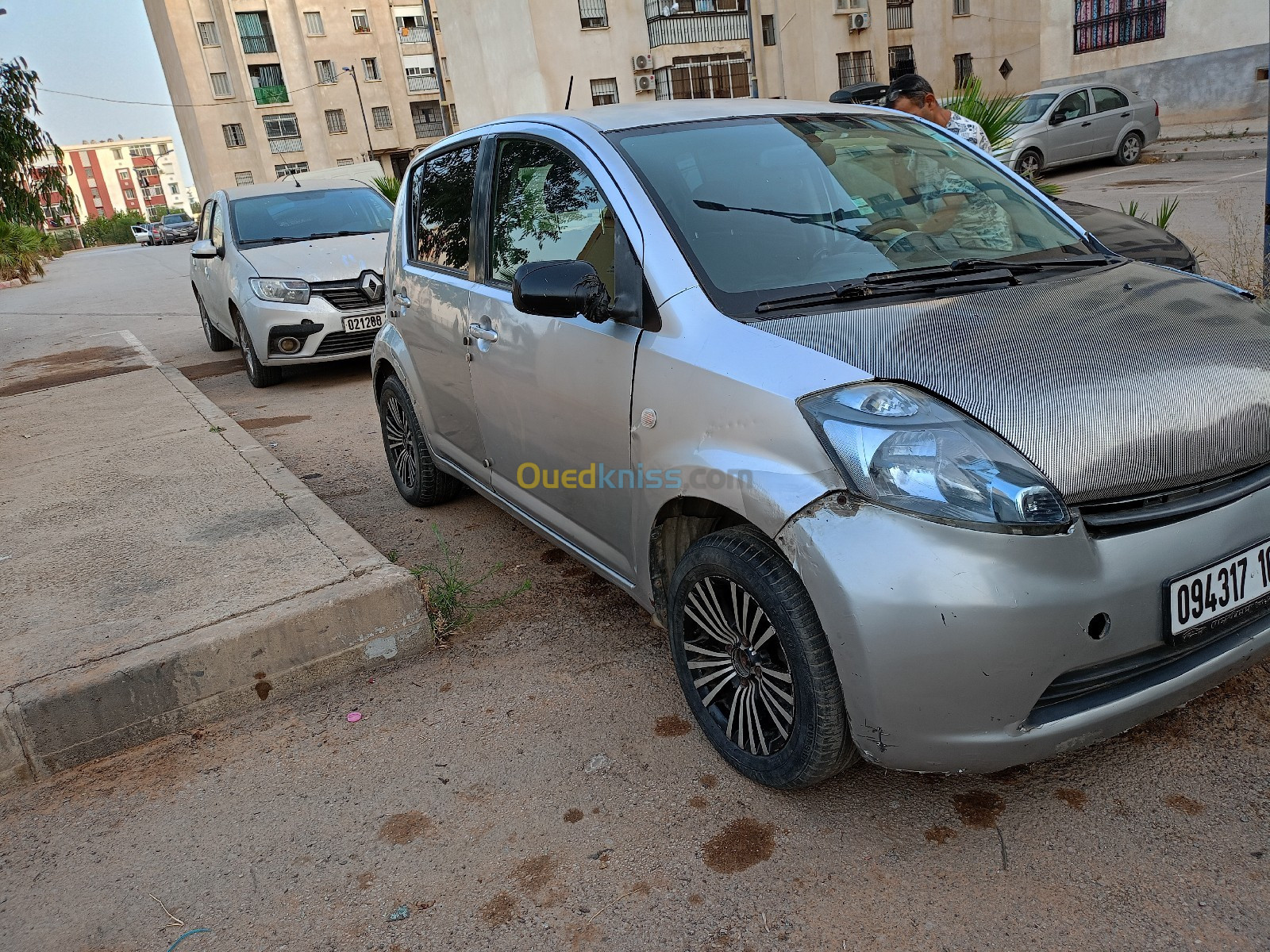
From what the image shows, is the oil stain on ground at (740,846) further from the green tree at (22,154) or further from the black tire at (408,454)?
the green tree at (22,154)

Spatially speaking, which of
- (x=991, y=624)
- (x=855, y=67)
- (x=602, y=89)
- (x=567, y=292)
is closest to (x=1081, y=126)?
(x=567, y=292)

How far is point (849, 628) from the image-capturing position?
2006 mm

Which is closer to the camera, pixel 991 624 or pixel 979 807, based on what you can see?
pixel 991 624

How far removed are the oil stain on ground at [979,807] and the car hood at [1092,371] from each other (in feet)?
2.84

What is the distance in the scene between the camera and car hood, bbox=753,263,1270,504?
200cm

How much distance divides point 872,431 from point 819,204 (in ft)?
3.70

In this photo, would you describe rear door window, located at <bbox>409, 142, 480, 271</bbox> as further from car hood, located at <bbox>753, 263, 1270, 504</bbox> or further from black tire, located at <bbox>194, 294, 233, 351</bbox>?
black tire, located at <bbox>194, 294, 233, 351</bbox>

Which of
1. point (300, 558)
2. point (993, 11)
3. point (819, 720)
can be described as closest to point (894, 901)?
point (819, 720)

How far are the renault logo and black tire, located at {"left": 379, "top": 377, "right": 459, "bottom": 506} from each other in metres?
3.39

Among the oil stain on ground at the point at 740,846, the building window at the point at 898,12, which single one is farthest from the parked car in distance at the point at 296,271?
the building window at the point at 898,12

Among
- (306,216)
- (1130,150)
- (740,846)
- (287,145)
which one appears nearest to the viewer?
(740,846)

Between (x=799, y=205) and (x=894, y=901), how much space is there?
6.26 feet

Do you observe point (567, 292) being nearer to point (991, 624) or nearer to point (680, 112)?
point (680, 112)

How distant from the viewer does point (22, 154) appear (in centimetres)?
1227
